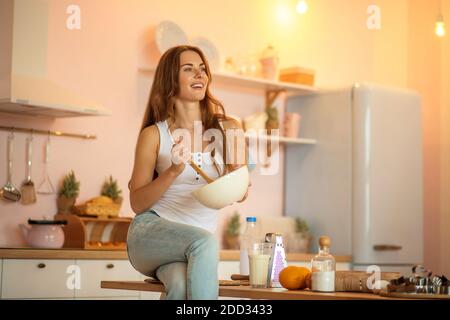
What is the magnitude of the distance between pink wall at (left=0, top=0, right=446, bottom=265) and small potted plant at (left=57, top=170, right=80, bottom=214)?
52mm

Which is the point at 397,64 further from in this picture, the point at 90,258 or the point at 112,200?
the point at 90,258

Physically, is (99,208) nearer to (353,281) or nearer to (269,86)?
(269,86)

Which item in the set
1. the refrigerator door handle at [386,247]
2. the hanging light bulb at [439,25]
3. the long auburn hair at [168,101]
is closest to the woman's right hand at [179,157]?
the long auburn hair at [168,101]

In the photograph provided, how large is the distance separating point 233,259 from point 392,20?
8.28 ft

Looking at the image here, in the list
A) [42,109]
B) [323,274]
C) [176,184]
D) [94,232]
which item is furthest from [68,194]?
[323,274]

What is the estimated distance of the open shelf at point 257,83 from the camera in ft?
16.3

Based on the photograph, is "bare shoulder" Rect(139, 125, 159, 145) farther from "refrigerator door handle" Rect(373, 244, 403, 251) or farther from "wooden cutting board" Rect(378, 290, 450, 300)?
"refrigerator door handle" Rect(373, 244, 403, 251)

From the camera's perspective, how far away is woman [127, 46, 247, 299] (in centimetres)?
239

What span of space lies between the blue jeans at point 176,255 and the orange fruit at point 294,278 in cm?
26

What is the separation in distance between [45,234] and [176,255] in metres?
1.73

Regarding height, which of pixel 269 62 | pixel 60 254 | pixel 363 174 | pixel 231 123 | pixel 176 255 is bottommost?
pixel 60 254

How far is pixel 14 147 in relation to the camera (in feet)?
13.8

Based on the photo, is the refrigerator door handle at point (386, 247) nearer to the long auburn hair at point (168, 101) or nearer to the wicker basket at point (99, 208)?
the wicker basket at point (99, 208)

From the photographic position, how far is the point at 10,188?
163 inches
